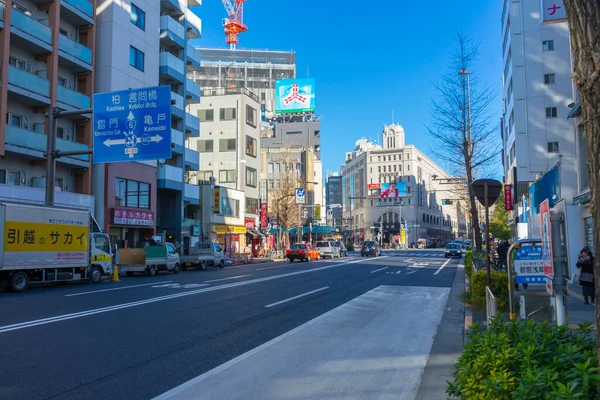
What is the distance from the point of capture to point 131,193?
36.8 m

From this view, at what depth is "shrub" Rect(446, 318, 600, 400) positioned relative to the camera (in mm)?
2916

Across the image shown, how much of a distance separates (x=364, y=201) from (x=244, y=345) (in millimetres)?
131239

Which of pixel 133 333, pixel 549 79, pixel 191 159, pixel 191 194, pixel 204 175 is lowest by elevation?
pixel 133 333

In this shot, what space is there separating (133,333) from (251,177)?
51953 millimetres

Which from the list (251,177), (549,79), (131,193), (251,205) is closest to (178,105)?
(131,193)

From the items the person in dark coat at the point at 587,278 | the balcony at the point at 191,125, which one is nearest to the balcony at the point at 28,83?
the balcony at the point at 191,125

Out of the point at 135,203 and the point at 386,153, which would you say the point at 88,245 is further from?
the point at 386,153

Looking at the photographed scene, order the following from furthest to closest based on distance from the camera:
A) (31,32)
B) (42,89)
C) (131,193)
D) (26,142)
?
(131,193) < (42,89) < (31,32) < (26,142)

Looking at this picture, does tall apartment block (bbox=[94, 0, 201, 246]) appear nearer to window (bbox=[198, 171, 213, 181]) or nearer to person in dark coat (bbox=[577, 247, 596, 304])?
window (bbox=[198, 171, 213, 181])

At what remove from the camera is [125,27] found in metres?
36.1

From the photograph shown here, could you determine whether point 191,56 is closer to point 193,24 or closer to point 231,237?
point 193,24

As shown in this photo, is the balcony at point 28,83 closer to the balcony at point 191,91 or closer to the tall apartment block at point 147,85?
the tall apartment block at point 147,85

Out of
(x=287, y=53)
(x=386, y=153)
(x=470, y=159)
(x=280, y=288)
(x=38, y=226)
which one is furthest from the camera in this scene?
(x=386, y=153)

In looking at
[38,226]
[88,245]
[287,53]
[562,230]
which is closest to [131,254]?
[88,245]
